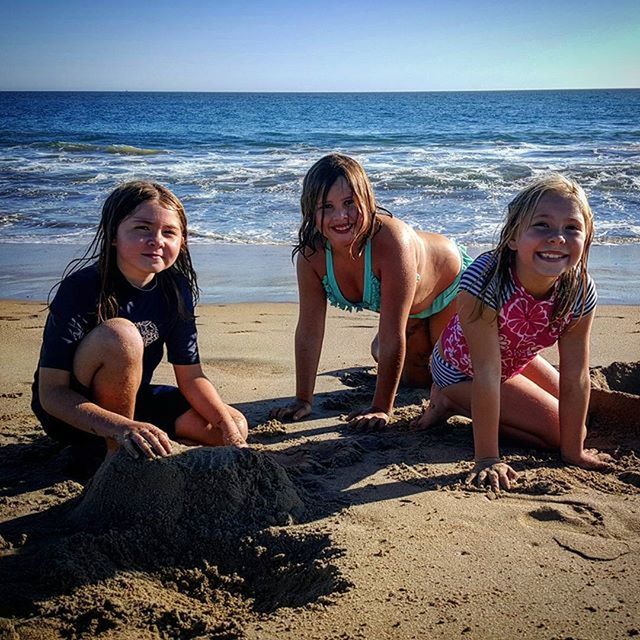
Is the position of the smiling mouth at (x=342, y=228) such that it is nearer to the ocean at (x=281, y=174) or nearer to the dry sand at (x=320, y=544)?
the dry sand at (x=320, y=544)

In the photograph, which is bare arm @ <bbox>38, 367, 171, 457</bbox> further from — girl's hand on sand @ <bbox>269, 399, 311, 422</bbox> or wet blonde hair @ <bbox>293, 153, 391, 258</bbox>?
wet blonde hair @ <bbox>293, 153, 391, 258</bbox>

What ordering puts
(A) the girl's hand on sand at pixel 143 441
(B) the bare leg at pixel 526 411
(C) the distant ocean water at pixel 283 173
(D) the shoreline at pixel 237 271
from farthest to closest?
(C) the distant ocean water at pixel 283 173
(D) the shoreline at pixel 237 271
(B) the bare leg at pixel 526 411
(A) the girl's hand on sand at pixel 143 441

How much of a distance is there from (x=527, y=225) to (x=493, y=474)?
0.93 meters

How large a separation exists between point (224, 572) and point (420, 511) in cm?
72

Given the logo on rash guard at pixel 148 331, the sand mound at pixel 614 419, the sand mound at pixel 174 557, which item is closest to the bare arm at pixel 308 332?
the logo on rash guard at pixel 148 331

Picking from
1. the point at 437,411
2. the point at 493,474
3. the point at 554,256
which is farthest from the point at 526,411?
the point at 554,256

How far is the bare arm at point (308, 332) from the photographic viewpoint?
371cm

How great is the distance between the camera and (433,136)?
24547 mm

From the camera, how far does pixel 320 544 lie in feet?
7.36

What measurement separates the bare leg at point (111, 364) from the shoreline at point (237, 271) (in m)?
3.17

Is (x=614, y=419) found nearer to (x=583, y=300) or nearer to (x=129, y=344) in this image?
(x=583, y=300)

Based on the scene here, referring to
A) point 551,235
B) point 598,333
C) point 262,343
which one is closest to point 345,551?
point 551,235

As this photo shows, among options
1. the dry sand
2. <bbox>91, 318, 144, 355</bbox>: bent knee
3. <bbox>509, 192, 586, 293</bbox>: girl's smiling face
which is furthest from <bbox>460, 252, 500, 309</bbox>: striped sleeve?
<bbox>91, 318, 144, 355</bbox>: bent knee

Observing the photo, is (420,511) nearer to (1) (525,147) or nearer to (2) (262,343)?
(2) (262,343)
